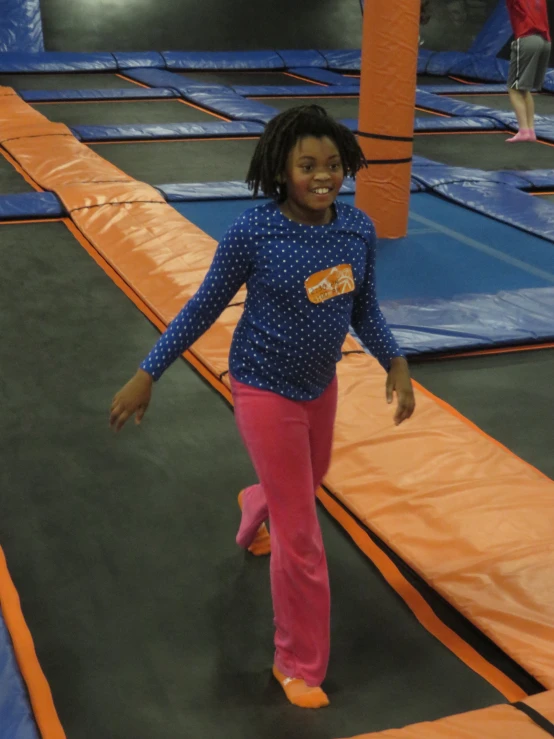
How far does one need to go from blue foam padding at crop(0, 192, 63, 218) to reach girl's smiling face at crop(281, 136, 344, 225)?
369 cm

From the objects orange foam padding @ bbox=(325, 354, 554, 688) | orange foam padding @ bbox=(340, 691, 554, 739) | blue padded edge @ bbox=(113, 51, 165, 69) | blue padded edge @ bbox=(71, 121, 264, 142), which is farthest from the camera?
blue padded edge @ bbox=(113, 51, 165, 69)

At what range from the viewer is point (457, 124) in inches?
328

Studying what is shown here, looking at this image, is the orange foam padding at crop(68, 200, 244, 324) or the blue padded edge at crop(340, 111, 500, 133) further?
the blue padded edge at crop(340, 111, 500, 133)

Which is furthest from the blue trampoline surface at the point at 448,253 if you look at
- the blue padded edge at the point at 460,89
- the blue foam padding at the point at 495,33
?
the blue foam padding at the point at 495,33

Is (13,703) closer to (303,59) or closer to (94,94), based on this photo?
(94,94)

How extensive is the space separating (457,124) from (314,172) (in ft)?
23.5

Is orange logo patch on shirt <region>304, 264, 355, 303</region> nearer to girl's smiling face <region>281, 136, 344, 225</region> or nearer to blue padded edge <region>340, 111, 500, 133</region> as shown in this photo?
girl's smiling face <region>281, 136, 344, 225</region>

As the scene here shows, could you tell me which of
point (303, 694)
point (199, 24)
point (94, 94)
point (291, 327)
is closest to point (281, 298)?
point (291, 327)

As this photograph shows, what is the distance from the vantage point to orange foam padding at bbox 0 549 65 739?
1.66 metres

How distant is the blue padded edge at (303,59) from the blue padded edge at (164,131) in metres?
4.54

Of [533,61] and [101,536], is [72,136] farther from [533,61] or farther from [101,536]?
[101,536]

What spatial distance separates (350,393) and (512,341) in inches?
34.6

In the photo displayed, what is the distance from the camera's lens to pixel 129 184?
5527 millimetres

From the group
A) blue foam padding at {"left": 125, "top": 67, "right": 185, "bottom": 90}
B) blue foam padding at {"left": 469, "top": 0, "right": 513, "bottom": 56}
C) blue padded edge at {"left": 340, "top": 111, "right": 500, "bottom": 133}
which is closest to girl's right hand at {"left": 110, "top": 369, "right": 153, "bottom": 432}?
blue padded edge at {"left": 340, "top": 111, "right": 500, "bottom": 133}
